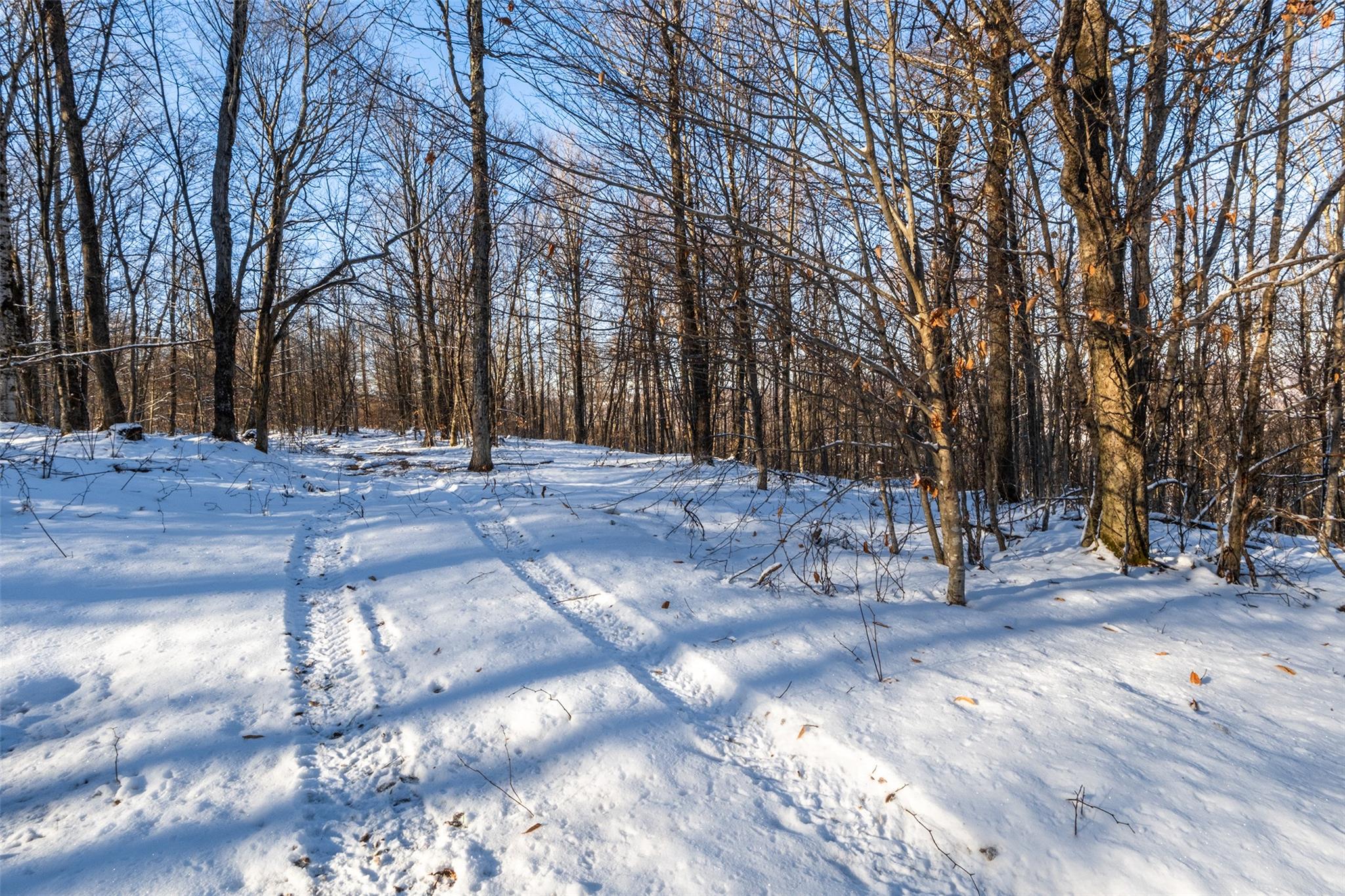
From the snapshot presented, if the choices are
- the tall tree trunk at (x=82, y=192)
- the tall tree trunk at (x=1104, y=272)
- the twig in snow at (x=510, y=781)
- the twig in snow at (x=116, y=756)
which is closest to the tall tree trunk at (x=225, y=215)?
the tall tree trunk at (x=82, y=192)

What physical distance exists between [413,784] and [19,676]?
6.58 ft

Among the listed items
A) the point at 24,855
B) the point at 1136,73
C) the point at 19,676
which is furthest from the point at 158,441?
the point at 1136,73

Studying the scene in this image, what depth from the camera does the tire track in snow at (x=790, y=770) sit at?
6.46 ft

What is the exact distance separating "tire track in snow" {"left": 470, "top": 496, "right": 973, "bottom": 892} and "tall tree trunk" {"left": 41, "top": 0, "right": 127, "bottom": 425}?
9.64 m

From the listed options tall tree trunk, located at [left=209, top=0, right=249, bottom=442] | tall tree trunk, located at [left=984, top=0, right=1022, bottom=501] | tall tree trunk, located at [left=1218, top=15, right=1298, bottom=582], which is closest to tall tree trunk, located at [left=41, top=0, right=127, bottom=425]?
tall tree trunk, located at [left=209, top=0, right=249, bottom=442]

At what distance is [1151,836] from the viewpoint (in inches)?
76.7

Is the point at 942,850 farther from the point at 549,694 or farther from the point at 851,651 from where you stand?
the point at 549,694

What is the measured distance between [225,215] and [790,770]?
11.6m

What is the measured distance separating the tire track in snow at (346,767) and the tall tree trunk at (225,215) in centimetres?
805

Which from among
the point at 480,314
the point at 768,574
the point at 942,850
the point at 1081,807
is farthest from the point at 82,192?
the point at 1081,807

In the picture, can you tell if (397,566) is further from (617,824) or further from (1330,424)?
(1330,424)

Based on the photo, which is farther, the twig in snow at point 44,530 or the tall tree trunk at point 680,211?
the twig in snow at point 44,530

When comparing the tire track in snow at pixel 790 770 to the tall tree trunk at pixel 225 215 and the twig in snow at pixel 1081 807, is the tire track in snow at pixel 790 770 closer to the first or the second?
the twig in snow at pixel 1081 807

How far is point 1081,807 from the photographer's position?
2078mm
